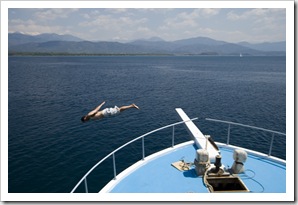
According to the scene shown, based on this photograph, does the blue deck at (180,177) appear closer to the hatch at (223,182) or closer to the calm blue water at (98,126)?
the hatch at (223,182)

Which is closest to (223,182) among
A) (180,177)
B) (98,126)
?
(180,177)

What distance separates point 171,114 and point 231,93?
69.1 ft

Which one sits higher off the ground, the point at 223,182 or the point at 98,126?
the point at 223,182

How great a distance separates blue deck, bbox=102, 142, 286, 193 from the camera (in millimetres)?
8953

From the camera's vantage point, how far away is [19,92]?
49625mm

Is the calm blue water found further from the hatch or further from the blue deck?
the hatch

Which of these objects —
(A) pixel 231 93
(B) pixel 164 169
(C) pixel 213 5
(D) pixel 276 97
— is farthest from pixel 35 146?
(D) pixel 276 97

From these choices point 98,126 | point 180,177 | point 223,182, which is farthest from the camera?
point 98,126

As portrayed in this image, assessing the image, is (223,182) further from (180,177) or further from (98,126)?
(98,126)

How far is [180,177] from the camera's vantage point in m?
9.64

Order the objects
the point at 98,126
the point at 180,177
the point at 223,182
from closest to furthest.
Result: the point at 223,182
the point at 180,177
the point at 98,126

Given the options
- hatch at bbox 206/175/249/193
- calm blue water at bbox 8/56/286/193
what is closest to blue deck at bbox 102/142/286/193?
hatch at bbox 206/175/249/193

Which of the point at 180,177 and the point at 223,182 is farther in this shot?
the point at 180,177

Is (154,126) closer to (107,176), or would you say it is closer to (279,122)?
(107,176)
